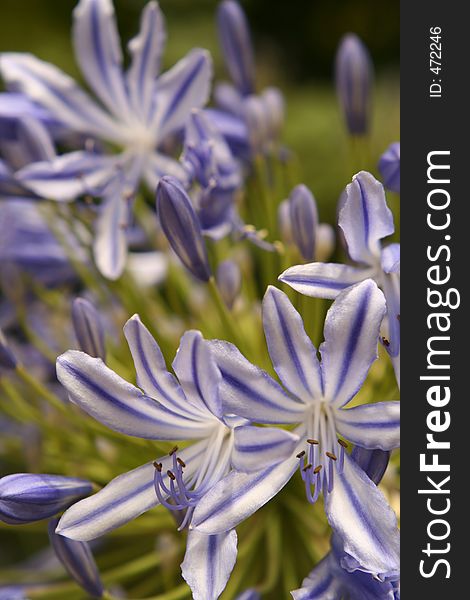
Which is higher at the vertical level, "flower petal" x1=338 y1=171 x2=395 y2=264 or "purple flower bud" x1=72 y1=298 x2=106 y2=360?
"flower petal" x1=338 y1=171 x2=395 y2=264

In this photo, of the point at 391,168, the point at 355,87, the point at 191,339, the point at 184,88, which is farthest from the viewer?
the point at 355,87

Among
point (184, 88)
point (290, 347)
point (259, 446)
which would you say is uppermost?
point (184, 88)

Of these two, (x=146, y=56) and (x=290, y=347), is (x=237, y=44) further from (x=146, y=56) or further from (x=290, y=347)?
(x=290, y=347)

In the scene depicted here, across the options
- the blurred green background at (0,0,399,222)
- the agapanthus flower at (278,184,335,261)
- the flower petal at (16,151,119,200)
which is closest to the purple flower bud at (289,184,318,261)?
the agapanthus flower at (278,184,335,261)

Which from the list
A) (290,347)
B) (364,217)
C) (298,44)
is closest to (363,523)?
(290,347)

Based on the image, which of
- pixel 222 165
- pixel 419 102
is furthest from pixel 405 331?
pixel 222 165

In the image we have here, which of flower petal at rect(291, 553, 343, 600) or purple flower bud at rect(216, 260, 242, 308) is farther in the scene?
purple flower bud at rect(216, 260, 242, 308)

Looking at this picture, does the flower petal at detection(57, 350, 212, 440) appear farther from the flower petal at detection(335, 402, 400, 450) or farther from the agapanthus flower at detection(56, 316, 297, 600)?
the flower petal at detection(335, 402, 400, 450)

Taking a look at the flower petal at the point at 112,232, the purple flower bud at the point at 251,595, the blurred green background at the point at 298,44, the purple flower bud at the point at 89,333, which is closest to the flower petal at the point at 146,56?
the flower petal at the point at 112,232
